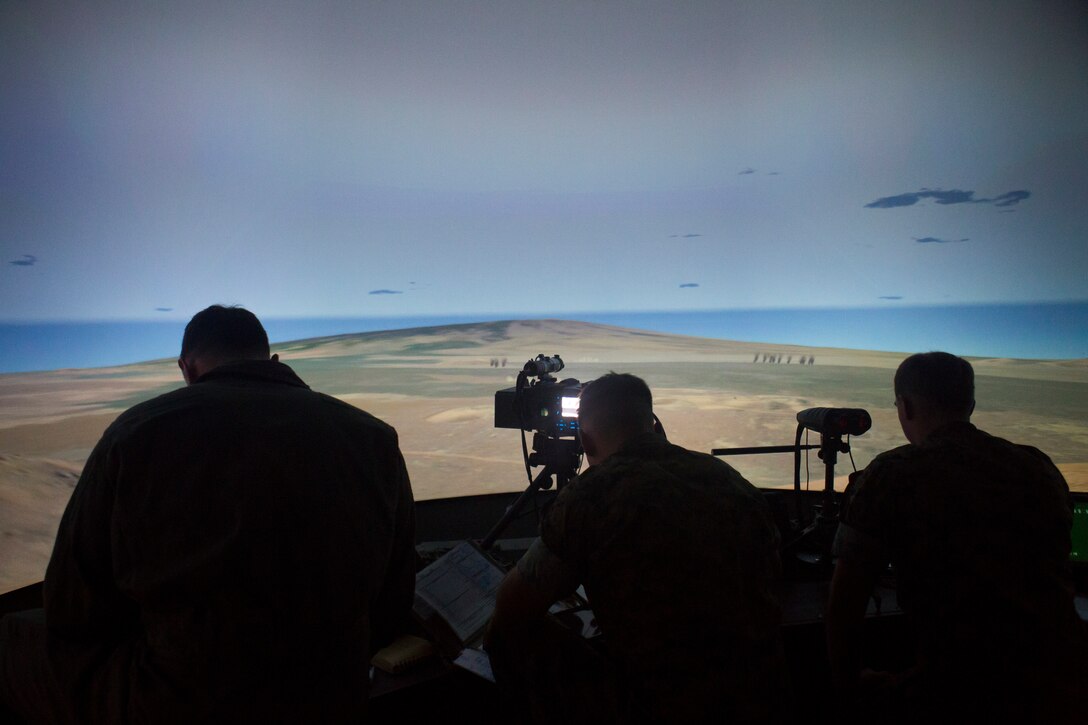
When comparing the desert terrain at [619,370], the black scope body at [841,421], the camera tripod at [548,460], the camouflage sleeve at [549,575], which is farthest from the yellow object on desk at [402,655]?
the desert terrain at [619,370]

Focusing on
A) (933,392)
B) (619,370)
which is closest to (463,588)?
(933,392)

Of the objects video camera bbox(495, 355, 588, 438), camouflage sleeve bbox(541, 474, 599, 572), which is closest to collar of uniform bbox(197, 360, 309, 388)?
camouflage sleeve bbox(541, 474, 599, 572)

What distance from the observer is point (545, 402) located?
2273 millimetres

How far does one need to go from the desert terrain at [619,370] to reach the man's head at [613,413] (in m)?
2.56

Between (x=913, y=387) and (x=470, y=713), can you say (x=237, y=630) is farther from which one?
(x=913, y=387)

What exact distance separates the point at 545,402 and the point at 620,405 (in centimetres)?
93

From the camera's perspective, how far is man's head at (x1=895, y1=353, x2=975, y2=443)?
1.46 meters

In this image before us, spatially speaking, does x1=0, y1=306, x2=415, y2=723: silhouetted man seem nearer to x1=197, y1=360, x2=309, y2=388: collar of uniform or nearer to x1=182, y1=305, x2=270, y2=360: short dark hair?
x1=197, y1=360, x2=309, y2=388: collar of uniform

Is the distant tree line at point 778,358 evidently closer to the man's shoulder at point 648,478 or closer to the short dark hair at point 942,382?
the short dark hair at point 942,382

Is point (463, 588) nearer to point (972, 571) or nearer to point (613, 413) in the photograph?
point (613, 413)

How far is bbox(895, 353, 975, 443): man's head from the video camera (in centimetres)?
105

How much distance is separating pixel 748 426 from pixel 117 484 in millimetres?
4713

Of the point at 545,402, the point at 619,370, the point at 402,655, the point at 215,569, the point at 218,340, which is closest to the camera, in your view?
the point at 215,569

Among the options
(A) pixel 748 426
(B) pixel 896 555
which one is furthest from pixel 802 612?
(A) pixel 748 426
